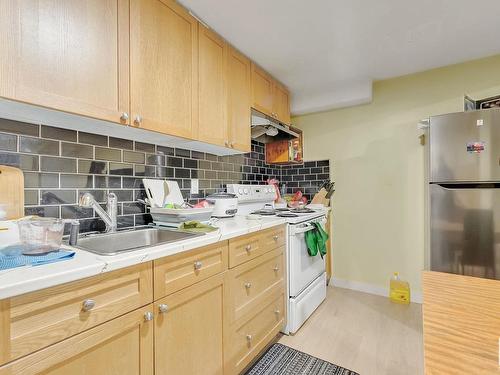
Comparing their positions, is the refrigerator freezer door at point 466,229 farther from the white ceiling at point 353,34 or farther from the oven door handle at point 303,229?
the white ceiling at point 353,34

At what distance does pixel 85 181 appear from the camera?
137 cm

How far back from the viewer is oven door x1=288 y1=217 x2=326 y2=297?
1.92m

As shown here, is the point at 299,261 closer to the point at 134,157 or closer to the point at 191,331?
the point at 191,331

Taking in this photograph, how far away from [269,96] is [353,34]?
854 mm

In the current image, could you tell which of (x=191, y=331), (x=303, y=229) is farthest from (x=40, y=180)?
(x=303, y=229)

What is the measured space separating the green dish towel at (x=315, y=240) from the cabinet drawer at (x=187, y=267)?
3.16ft

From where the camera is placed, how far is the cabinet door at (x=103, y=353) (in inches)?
26.4

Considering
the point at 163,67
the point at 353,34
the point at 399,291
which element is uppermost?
the point at 353,34

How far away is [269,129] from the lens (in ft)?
8.29

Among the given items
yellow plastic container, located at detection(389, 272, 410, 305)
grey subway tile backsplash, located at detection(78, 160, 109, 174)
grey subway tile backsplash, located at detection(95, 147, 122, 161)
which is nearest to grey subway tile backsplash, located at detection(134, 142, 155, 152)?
grey subway tile backsplash, located at detection(95, 147, 122, 161)

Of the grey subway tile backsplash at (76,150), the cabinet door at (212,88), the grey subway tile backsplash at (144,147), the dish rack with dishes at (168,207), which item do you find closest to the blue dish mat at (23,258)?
the grey subway tile backsplash at (76,150)

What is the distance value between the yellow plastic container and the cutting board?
2.92 meters

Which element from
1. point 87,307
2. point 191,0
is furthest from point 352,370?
point 191,0

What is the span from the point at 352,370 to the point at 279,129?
1984 mm
